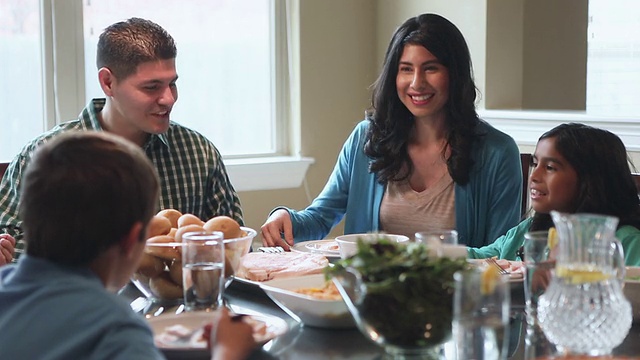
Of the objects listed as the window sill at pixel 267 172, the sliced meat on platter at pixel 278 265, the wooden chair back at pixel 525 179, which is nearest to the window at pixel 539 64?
the wooden chair back at pixel 525 179

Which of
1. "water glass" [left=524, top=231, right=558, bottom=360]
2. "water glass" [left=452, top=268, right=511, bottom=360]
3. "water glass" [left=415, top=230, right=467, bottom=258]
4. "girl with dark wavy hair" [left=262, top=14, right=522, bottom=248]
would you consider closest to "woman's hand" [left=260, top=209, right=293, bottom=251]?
"girl with dark wavy hair" [left=262, top=14, right=522, bottom=248]

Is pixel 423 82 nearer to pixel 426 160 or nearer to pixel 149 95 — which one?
pixel 426 160

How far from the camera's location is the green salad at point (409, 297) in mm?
1401

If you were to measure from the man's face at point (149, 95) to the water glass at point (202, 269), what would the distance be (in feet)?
2.78

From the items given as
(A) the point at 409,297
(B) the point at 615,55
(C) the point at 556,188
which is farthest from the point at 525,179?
(B) the point at 615,55

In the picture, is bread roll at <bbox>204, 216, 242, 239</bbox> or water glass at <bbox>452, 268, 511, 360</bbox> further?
bread roll at <bbox>204, 216, 242, 239</bbox>

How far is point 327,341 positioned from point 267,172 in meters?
2.76

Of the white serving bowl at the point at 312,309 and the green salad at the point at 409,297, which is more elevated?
the green salad at the point at 409,297

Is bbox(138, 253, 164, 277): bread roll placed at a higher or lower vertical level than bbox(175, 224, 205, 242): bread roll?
lower

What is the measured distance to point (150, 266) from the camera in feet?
6.31

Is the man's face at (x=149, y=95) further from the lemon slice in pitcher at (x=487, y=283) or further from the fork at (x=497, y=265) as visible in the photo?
the lemon slice in pitcher at (x=487, y=283)

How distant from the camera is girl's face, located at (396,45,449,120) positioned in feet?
9.19

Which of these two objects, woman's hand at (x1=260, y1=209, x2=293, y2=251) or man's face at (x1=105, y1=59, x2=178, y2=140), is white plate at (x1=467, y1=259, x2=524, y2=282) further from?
man's face at (x1=105, y1=59, x2=178, y2=140)

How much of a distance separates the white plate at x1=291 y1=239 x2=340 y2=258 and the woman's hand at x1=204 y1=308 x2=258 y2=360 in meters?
0.77
